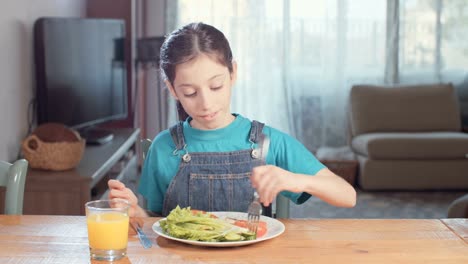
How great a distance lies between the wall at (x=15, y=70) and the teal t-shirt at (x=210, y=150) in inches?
71.1

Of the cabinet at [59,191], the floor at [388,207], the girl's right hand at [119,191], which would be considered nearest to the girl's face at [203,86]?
the girl's right hand at [119,191]

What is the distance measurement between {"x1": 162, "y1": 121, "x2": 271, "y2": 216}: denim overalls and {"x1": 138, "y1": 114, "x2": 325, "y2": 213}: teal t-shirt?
0.13 ft

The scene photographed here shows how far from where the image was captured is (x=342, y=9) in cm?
641

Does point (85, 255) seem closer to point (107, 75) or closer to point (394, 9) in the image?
point (107, 75)

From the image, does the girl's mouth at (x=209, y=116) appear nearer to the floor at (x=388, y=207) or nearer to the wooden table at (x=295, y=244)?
the wooden table at (x=295, y=244)

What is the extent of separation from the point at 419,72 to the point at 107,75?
285 centimetres

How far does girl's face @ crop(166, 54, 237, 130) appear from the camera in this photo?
5.66 ft

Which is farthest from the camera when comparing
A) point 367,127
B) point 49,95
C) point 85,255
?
point 367,127

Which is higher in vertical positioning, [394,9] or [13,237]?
[394,9]

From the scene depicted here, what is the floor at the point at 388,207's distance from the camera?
4977 mm

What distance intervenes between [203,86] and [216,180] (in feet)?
0.81

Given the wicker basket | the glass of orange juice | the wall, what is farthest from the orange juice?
→ the wall

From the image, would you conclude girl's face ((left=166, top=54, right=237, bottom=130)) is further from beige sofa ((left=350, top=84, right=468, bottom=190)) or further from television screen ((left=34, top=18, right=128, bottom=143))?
beige sofa ((left=350, top=84, right=468, bottom=190))

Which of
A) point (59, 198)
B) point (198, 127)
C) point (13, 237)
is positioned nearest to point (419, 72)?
point (59, 198)
